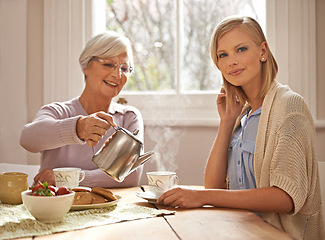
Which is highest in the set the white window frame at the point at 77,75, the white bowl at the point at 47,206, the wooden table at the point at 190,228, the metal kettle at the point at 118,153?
the white window frame at the point at 77,75

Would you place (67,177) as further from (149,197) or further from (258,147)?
(258,147)

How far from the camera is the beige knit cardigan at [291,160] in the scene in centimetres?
129

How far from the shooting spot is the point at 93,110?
82.2 inches

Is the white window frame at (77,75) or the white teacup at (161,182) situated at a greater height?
the white window frame at (77,75)

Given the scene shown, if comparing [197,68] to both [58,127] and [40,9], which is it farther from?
[58,127]

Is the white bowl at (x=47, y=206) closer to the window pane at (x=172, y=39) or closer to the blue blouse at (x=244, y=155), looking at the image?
the blue blouse at (x=244, y=155)

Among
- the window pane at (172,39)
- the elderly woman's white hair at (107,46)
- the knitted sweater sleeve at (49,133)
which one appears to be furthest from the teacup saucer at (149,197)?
the window pane at (172,39)

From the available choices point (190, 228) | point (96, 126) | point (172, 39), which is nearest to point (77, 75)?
point (172, 39)

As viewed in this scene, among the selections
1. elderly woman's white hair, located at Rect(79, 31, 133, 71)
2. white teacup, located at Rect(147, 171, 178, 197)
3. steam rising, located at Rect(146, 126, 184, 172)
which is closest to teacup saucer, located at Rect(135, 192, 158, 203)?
white teacup, located at Rect(147, 171, 178, 197)

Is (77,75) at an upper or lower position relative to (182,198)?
upper

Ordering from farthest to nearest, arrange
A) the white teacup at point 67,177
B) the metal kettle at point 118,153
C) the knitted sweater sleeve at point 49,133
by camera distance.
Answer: the knitted sweater sleeve at point 49,133
the white teacup at point 67,177
the metal kettle at point 118,153

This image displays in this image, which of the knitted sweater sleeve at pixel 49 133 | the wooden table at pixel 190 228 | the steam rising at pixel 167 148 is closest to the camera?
the wooden table at pixel 190 228

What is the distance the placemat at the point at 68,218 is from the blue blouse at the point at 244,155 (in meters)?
0.55

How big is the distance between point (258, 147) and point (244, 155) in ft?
0.56
